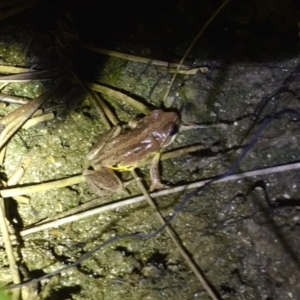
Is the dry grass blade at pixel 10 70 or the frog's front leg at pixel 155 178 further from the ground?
the dry grass blade at pixel 10 70

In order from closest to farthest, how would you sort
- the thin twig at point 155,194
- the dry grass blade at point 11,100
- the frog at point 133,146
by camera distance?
the thin twig at point 155,194 → the frog at point 133,146 → the dry grass blade at point 11,100

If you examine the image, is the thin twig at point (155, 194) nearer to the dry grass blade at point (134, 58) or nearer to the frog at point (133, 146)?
the frog at point (133, 146)

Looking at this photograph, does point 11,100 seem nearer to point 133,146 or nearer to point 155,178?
point 133,146

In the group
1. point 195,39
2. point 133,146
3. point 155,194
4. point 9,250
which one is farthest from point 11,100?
point 195,39

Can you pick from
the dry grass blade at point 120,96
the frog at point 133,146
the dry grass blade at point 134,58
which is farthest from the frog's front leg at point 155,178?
the dry grass blade at point 134,58

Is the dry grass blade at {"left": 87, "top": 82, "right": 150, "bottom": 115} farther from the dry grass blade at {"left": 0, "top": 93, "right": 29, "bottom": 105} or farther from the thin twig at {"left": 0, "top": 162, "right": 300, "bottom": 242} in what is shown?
the thin twig at {"left": 0, "top": 162, "right": 300, "bottom": 242}

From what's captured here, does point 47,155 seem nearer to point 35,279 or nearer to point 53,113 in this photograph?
point 53,113

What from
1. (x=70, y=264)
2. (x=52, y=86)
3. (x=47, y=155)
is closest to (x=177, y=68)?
(x=52, y=86)
